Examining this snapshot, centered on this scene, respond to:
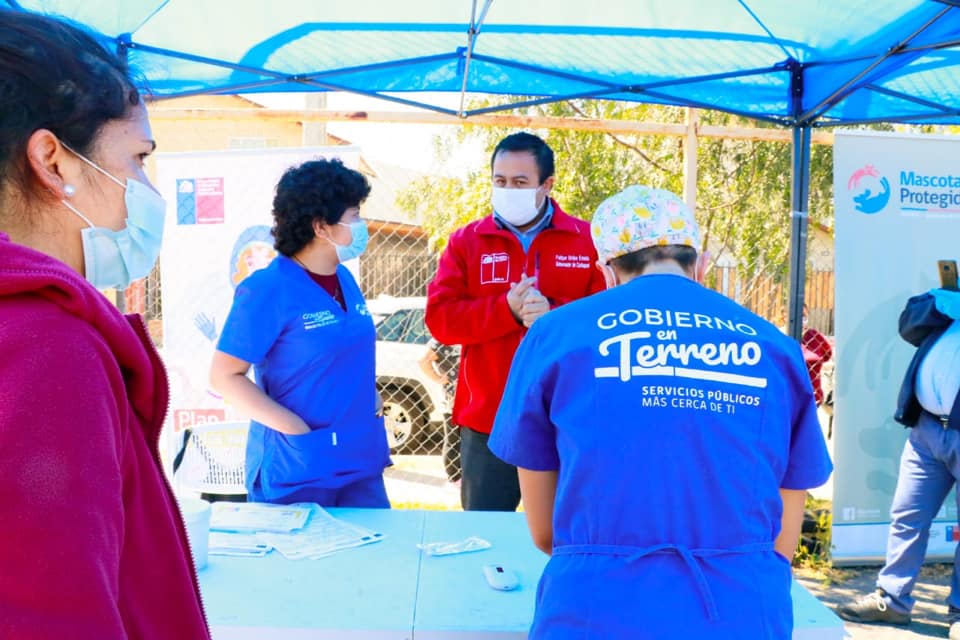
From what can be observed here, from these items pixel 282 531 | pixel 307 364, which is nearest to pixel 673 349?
pixel 282 531

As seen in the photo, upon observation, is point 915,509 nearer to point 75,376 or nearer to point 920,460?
point 920,460

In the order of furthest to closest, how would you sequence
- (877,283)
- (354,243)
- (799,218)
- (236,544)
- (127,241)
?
(877,283) → (799,218) → (354,243) → (236,544) → (127,241)

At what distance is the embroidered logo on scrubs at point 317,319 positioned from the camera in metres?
2.55

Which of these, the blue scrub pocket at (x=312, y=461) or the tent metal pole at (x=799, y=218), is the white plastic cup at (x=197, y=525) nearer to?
the blue scrub pocket at (x=312, y=461)

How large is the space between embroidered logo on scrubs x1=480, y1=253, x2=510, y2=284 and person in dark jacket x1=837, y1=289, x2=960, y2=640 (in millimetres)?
2079

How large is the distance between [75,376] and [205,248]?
3.96 meters

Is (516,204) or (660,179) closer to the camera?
(516,204)

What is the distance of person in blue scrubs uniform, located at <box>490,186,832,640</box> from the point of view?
1.44m

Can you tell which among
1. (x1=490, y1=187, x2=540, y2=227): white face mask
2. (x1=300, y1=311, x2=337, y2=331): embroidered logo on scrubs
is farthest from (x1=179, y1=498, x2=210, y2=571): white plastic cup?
(x1=490, y1=187, x2=540, y2=227): white face mask

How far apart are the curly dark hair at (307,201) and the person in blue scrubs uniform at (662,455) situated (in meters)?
1.31

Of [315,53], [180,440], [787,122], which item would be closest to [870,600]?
[787,122]

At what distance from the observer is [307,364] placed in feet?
8.34

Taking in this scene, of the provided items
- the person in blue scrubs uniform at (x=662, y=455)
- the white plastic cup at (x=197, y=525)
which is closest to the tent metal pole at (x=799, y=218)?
the person in blue scrubs uniform at (x=662, y=455)

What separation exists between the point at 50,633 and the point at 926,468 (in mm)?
4056
